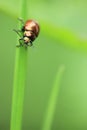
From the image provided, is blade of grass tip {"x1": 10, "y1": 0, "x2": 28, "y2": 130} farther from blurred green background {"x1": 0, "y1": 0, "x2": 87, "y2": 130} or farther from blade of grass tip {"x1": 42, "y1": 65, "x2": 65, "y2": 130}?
blurred green background {"x1": 0, "y1": 0, "x2": 87, "y2": 130}

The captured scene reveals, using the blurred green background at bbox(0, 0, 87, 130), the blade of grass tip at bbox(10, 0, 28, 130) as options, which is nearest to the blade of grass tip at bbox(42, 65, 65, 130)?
the blade of grass tip at bbox(10, 0, 28, 130)

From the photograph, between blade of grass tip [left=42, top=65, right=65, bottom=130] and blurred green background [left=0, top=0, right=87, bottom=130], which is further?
blurred green background [left=0, top=0, right=87, bottom=130]

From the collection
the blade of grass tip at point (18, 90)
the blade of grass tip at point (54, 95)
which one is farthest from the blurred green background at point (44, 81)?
the blade of grass tip at point (18, 90)

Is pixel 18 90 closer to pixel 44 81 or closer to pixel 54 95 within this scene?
pixel 54 95

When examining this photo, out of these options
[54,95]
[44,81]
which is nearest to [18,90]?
[54,95]

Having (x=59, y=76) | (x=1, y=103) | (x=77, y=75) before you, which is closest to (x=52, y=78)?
(x=77, y=75)

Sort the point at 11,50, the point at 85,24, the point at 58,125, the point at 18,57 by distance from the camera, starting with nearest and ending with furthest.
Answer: the point at 18,57
the point at 58,125
the point at 11,50
the point at 85,24

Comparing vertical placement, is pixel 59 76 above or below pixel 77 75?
above

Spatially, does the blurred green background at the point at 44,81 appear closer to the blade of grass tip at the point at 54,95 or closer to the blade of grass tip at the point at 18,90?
the blade of grass tip at the point at 54,95

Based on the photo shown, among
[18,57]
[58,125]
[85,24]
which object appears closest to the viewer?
[18,57]

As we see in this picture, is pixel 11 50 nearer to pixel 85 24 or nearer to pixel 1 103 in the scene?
pixel 1 103

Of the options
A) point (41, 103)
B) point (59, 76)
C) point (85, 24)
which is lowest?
point (41, 103)
